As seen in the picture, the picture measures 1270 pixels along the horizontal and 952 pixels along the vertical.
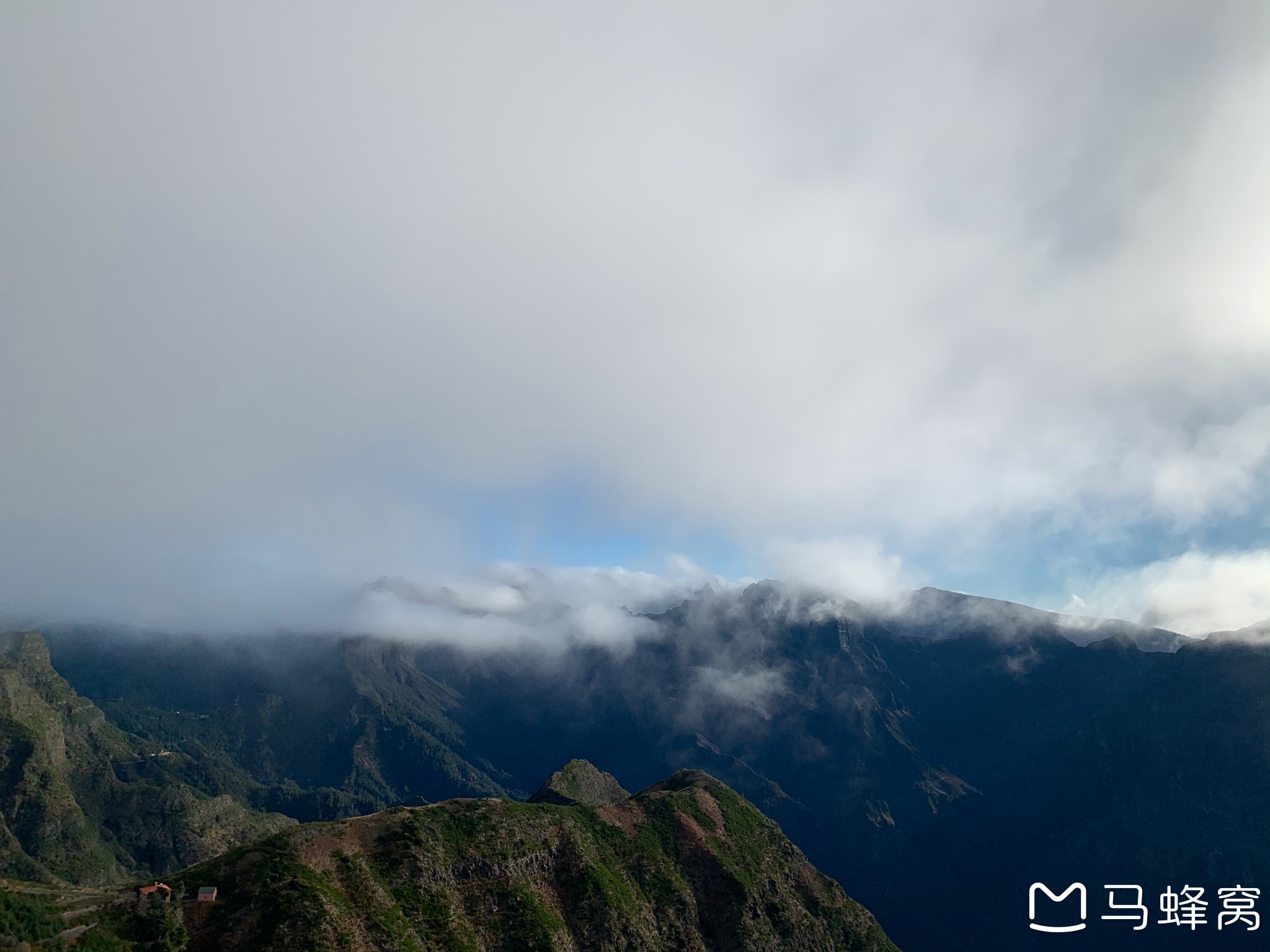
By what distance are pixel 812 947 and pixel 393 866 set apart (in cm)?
13158

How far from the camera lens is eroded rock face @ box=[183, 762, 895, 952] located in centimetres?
12175

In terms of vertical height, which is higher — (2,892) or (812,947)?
(2,892)

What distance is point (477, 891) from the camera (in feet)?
502

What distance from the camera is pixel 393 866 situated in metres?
144

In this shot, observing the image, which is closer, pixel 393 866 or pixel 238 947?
pixel 238 947

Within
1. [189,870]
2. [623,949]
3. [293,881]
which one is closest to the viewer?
[293,881]

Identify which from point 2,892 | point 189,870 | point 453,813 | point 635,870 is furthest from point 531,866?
point 2,892

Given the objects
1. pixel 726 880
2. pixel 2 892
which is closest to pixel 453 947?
pixel 2 892

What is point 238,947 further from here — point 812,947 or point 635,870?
point 812,947

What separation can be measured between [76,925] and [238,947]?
25.3m

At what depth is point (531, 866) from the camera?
549 ft

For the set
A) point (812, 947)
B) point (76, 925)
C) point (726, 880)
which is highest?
point (76, 925)

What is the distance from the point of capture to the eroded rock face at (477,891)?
122 metres

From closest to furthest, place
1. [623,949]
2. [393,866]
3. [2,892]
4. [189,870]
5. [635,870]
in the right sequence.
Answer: [2,892]
[189,870]
[393,866]
[623,949]
[635,870]
